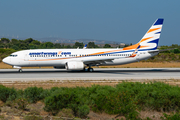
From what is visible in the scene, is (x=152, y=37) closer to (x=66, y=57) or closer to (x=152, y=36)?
(x=152, y=36)

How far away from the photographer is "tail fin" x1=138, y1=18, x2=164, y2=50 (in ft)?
117

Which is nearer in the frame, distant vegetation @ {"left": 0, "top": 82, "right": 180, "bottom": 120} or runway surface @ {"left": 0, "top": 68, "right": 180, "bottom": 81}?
distant vegetation @ {"left": 0, "top": 82, "right": 180, "bottom": 120}

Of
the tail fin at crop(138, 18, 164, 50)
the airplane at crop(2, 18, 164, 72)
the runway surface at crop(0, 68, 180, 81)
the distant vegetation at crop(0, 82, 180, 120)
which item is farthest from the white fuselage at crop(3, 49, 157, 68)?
the distant vegetation at crop(0, 82, 180, 120)

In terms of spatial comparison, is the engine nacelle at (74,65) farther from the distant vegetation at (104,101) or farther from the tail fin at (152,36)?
the distant vegetation at (104,101)

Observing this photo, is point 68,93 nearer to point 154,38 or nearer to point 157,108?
point 157,108

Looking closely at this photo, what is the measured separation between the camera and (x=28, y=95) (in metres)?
13.7

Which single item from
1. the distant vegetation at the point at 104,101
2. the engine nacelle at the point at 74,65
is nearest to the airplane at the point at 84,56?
the engine nacelle at the point at 74,65

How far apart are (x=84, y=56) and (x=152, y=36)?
1217 centimetres

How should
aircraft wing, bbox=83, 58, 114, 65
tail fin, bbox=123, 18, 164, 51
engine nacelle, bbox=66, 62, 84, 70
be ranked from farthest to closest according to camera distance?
tail fin, bbox=123, 18, 164, 51, aircraft wing, bbox=83, 58, 114, 65, engine nacelle, bbox=66, 62, 84, 70

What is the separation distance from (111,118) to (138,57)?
988 inches

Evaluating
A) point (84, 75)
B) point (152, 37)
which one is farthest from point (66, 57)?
point (152, 37)

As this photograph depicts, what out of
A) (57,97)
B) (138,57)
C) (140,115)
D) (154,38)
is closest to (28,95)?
(57,97)

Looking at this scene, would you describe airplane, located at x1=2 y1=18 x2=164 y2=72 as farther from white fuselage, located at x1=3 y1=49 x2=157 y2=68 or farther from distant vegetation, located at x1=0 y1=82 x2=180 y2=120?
distant vegetation, located at x1=0 y1=82 x2=180 y2=120

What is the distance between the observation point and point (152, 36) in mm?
35875
